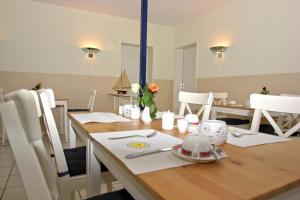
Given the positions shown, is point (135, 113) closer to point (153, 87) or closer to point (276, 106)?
point (153, 87)

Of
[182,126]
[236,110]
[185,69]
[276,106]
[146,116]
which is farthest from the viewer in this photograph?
[185,69]

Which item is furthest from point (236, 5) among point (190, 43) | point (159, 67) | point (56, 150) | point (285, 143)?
point (56, 150)

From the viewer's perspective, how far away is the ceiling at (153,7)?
160 inches

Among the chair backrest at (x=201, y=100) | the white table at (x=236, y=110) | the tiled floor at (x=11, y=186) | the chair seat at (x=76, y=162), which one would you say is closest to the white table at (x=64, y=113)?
the tiled floor at (x=11, y=186)

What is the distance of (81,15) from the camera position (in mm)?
4520

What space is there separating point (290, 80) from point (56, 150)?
3.34 meters

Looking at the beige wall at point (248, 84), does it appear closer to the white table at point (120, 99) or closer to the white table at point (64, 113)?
the white table at point (120, 99)

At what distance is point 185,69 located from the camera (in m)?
5.59

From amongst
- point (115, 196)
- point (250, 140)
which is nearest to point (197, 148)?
point (250, 140)

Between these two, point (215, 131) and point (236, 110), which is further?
point (236, 110)

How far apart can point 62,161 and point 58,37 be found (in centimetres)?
387

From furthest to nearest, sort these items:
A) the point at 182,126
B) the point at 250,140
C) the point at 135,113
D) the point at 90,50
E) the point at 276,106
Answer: the point at 90,50 → the point at 135,113 → the point at 276,106 → the point at 182,126 → the point at 250,140

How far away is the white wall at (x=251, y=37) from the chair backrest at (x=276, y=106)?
230 cm

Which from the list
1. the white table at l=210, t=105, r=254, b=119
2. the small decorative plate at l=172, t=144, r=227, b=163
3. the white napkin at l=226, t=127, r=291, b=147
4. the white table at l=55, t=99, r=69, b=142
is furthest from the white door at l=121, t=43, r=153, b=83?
the small decorative plate at l=172, t=144, r=227, b=163
